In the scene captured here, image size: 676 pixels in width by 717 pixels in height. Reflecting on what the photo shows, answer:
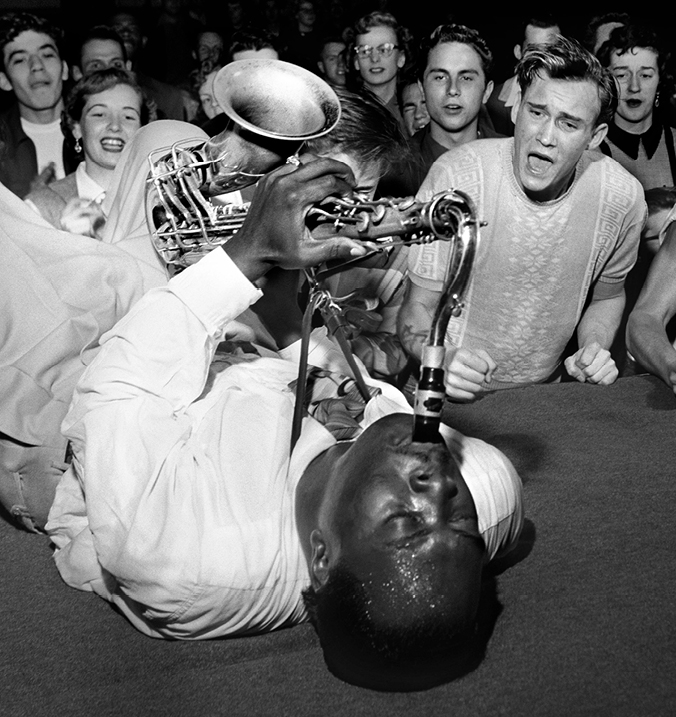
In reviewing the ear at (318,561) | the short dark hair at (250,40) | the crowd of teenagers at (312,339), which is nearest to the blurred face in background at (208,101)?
the short dark hair at (250,40)

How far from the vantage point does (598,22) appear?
369cm

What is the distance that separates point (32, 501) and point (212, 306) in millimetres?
614

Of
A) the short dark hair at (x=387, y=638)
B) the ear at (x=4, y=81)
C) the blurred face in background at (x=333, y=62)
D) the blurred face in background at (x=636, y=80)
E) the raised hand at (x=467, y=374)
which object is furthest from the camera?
the blurred face in background at (x=333, y=62)

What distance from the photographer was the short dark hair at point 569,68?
7.61ft

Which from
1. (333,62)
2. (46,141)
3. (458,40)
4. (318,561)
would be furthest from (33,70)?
(318,561)

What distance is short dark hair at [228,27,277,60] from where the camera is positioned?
3.57 m

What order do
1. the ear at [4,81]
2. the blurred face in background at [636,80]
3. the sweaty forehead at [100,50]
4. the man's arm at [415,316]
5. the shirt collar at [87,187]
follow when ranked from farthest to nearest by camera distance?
1. the sweaty forehead at [100,50]
2. the ear at [4,81]
3. the blurred face in background at [636,80]
4. the shirt collar at [87,187]
5. the man's arm at [415,316]

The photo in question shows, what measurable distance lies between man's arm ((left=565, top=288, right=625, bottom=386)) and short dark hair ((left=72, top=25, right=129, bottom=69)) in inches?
80.7

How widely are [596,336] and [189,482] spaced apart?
1452mm

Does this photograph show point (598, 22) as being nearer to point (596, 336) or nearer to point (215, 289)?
point (596, 336)

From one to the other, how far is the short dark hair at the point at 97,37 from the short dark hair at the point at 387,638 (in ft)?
9.35

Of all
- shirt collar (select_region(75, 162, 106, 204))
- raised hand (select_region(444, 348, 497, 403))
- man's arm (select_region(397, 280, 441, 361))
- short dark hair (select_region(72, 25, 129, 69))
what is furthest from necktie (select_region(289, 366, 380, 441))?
short dark hair (select_region(72, 25, 129, 69))

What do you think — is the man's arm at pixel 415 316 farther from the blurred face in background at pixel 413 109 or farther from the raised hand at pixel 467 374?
the blurred face in background at pixel 413 109

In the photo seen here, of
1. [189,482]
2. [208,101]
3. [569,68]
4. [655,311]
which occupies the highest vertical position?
[569,68]
